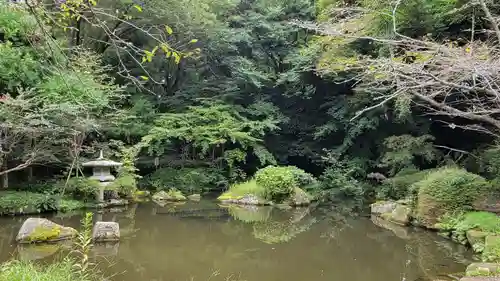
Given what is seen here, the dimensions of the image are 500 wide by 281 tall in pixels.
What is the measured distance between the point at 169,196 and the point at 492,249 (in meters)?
8.54

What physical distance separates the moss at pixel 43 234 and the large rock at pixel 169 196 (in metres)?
5.36

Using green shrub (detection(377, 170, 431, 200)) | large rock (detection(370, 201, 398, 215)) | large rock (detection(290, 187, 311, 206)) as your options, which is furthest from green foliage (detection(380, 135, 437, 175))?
large rock (detection(290, 187, 311, 206))

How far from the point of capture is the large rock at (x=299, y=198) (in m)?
12.0

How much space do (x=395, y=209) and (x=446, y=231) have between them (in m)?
1.80

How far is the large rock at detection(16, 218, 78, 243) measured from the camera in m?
6.92

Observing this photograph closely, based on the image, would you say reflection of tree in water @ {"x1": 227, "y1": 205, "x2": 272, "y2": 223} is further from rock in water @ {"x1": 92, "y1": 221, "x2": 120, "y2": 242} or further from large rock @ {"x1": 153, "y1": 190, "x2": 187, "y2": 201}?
rock in water @ {"x1": 92, "y1": 221, "x2": 120, "y2": 242}

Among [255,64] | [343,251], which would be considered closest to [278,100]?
[255,64]

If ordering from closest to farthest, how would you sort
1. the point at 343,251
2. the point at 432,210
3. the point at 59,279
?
the point at 59,279 → the point at 343,251 → the point at 432,210

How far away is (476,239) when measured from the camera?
7.08 meters

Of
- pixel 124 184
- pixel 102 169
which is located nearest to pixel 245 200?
pixel 124 184

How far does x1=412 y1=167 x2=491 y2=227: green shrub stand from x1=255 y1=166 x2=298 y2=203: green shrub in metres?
3.95

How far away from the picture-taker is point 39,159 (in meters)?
10.1

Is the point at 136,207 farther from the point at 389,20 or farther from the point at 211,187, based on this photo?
the point at 389,20

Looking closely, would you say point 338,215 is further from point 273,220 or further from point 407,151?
point 407,151
